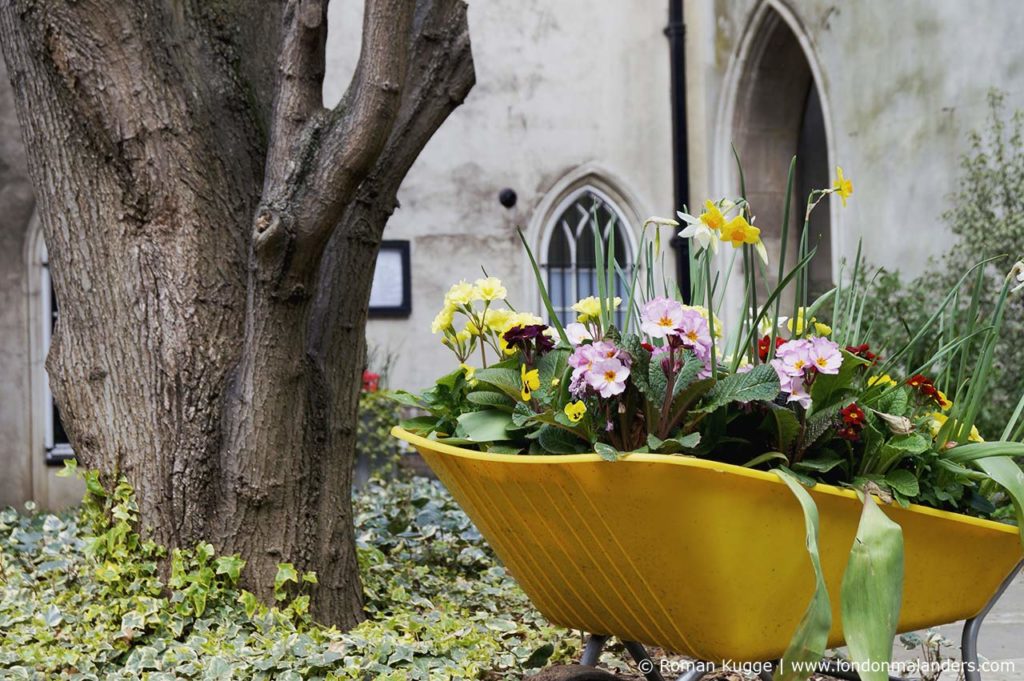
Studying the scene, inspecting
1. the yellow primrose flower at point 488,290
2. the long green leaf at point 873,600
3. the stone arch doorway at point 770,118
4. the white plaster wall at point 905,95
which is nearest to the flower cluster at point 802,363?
the long green leaf at point 873,600

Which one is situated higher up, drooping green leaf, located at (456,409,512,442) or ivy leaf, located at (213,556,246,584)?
drooping green leaf, located at (456,409,512,442)

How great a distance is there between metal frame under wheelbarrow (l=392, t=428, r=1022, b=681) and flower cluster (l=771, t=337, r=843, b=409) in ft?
0.57

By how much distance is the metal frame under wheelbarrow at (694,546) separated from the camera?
1960 millimetres

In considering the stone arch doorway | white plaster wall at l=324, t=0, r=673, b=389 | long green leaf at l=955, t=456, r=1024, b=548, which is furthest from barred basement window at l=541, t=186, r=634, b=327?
long green leaf at l=955, t=456, r=1024, b=548

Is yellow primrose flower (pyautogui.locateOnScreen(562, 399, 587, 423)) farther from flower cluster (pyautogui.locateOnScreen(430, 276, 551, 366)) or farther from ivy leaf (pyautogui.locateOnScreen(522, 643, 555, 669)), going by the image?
ivy leaf (pyautogui.locateOnScreen(522, 643, 555, 669))

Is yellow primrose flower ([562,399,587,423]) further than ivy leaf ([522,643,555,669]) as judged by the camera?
No

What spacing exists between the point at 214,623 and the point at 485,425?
1.26 meters

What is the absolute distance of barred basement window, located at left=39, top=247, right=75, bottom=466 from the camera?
9898 mm

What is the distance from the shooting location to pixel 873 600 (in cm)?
190

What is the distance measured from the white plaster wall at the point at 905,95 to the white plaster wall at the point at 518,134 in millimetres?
2022

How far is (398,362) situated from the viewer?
34.2 feet

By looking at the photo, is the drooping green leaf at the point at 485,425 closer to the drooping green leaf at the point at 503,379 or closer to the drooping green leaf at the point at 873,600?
the drooping green leaf at the point at 503,379

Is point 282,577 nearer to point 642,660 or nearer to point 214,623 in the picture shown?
point 214,623

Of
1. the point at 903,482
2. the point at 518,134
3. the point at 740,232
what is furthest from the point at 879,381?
the point at 518,134
